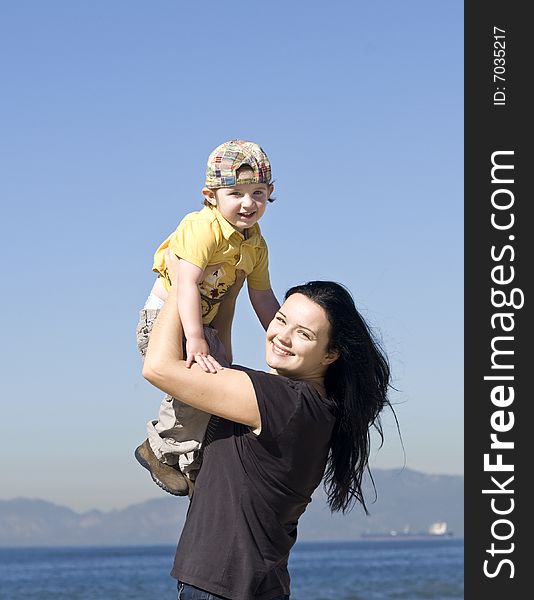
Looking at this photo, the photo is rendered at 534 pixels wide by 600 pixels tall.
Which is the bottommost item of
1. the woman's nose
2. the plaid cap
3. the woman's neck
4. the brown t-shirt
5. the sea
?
the brown t-shirt

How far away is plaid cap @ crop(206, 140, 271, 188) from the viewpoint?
4137mm

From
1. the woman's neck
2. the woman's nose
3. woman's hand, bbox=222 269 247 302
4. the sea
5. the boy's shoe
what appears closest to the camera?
the woman's nose

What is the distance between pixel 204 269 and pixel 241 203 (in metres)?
0.25

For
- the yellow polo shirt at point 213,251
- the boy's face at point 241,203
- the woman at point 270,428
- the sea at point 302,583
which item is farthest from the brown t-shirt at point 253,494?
Result: the sea at point 302,583

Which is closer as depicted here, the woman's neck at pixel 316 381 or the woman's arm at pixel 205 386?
the woman's arm at pixel 205 386

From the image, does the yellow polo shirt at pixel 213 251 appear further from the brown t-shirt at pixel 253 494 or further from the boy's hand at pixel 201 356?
the brown t-shirt at pixel 253 494

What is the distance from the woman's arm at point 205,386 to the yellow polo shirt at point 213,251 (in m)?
0.41

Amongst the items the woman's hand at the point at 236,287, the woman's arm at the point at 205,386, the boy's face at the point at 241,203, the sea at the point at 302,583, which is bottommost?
the woman's arm at the point at 205,386

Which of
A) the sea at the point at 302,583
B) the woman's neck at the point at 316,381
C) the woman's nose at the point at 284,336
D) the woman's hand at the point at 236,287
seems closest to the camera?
the woman's nose at the point at 284,336

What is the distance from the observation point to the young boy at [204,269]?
396 cm

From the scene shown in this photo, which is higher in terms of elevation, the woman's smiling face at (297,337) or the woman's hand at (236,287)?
the woman's hand at (236,287)

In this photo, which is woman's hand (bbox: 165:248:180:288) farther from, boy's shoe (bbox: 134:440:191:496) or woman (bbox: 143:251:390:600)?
boy's shoe (bbox: 134:440:191:496)

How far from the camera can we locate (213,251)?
411 centimetres

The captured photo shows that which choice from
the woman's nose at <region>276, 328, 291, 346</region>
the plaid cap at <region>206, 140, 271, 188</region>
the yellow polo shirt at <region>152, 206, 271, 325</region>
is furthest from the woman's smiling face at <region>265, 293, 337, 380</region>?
the plaid cap at <region>206, 140, 271, 188</region>
